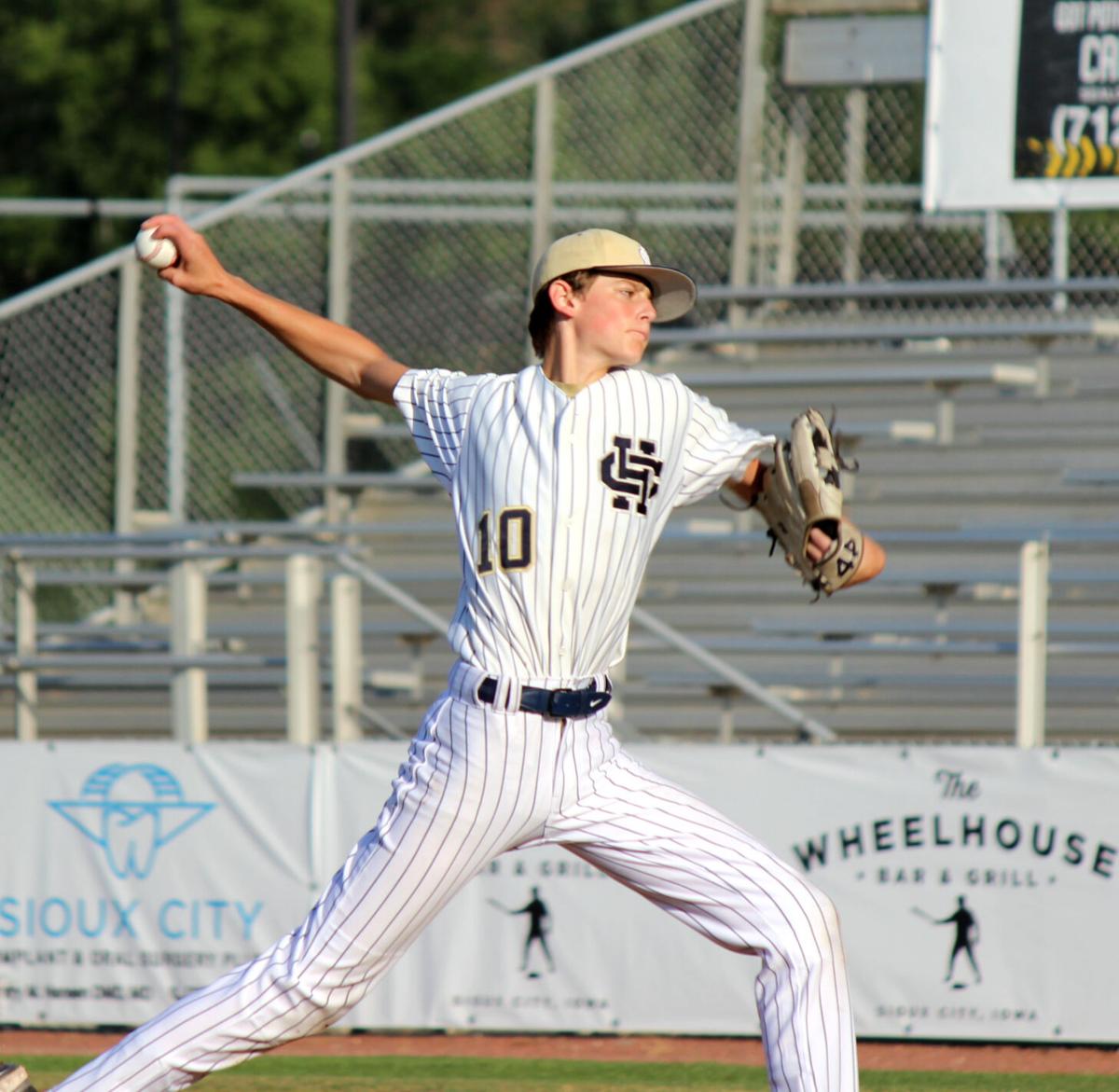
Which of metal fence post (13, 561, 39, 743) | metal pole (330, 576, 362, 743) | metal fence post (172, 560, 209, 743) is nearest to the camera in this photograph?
metal pole (330, 576, 362, 743)

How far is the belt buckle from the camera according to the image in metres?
4.04

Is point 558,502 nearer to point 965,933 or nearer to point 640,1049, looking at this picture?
point 965,933

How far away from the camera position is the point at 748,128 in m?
12.1

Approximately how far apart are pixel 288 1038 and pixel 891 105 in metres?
10.1

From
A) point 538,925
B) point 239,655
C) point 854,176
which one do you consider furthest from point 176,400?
point 854,176

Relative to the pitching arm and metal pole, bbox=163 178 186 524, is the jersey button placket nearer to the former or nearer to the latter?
the pitching arm

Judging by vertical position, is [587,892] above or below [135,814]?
below

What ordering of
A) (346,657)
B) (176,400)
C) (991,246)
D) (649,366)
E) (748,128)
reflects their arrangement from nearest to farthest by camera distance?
(346,657), (176,400), (748,128), (991,246), (649,366)

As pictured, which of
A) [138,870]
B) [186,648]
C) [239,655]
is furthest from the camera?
[239,655]

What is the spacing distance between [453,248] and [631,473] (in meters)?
7.97

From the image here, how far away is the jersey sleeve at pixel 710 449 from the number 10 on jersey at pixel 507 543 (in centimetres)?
41

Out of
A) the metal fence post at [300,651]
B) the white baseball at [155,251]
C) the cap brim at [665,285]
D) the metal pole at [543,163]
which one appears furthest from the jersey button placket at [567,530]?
the metal pole at [543,163]

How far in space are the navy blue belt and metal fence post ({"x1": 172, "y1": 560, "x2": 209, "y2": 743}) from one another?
4.69 meters

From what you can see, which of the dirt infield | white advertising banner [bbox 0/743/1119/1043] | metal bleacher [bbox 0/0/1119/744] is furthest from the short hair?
metal bleacher [bbox 0/0/1119/744]
